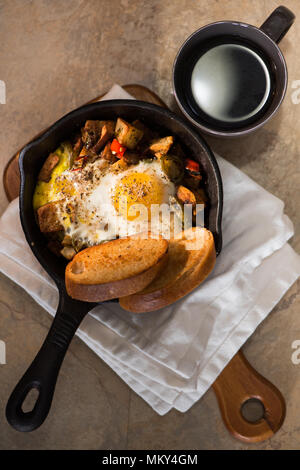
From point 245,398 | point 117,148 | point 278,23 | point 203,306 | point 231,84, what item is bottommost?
point 245,398

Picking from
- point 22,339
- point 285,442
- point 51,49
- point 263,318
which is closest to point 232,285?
point 263,318

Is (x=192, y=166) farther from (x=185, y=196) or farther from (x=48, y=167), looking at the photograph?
(x=48, y=167)

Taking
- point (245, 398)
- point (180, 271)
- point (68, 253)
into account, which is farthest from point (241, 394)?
point (68, 253)

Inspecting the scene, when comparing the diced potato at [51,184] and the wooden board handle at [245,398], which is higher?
the diced potato at [51,184]

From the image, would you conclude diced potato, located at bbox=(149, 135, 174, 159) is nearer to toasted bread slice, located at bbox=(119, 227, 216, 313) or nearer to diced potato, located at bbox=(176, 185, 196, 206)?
diced potato, located at bbox=(176, 185, 196, 206)

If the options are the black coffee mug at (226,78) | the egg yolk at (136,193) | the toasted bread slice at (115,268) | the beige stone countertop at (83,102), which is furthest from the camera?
the beige stone countertop at (83,102)

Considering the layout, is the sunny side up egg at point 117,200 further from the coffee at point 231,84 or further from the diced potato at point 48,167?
the coffee at point 231,84

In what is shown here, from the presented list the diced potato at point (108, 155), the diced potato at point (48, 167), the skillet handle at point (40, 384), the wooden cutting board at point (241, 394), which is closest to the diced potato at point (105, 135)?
the diced potato at point (108, 155)

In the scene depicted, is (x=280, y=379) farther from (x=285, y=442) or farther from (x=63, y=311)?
(x=63, y=311)
